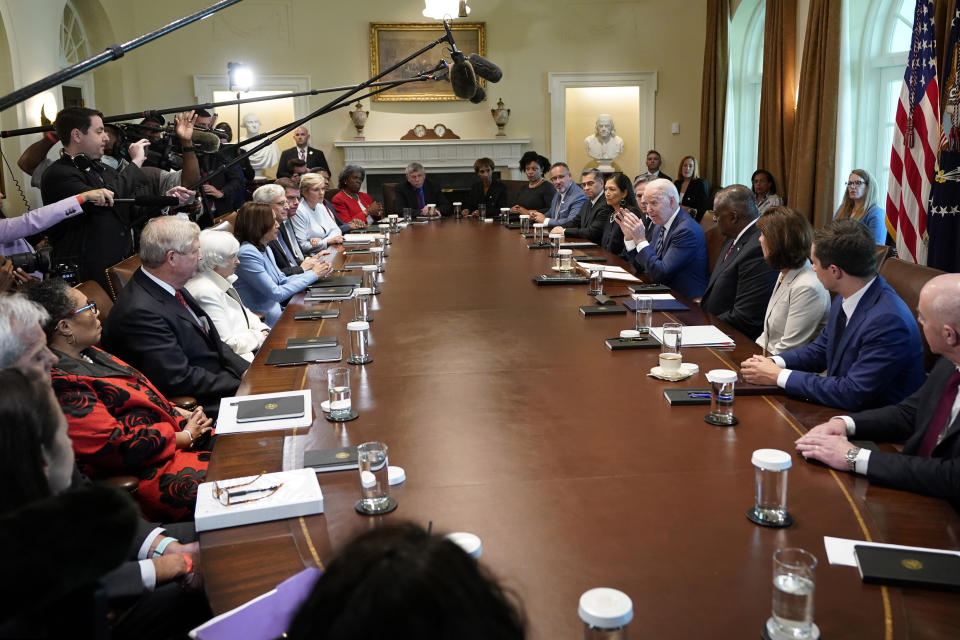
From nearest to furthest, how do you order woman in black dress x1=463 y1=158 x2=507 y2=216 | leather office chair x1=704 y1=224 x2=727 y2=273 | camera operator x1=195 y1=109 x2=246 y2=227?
leather office chair x1=704 y1=224 x2=727 y2=273
camera operator x1=195 y1=109 x2=246 y2=227
woman in black dress x1=463 y1=158 x2=507 y2=216

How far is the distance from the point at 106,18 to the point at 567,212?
6.00 m

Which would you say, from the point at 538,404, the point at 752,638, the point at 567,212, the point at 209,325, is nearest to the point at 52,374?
the point at 209,325

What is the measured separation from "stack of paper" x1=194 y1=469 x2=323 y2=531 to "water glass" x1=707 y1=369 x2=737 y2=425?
1.00 metres

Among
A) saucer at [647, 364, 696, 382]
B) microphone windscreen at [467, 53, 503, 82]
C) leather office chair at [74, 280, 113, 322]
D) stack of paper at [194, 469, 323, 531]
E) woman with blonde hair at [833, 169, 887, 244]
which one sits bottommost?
stack of paper at [194, 469, 323, 531]

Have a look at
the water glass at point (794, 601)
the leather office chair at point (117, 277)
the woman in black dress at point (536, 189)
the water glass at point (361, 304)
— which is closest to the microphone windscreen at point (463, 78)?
the water glass at point (361, 304)

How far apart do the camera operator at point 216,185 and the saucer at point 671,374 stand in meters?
4.33

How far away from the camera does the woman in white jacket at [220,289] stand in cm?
357

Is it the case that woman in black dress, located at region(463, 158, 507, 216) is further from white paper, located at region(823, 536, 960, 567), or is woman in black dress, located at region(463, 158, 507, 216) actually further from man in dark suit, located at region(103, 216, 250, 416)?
white paper, located at region(823, 536, 960, 567)

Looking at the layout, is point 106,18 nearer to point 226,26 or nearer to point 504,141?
point 226,26

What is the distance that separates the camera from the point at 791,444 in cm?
198

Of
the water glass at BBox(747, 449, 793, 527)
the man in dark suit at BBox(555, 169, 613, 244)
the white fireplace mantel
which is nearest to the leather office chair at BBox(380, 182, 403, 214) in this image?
the white fireplace mantel

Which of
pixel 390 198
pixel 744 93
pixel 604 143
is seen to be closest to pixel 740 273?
pixel 390 198

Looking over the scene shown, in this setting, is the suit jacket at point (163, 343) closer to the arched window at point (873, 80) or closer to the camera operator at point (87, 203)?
the camera operator at point (87, 203)

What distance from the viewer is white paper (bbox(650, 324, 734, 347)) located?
114 inches
